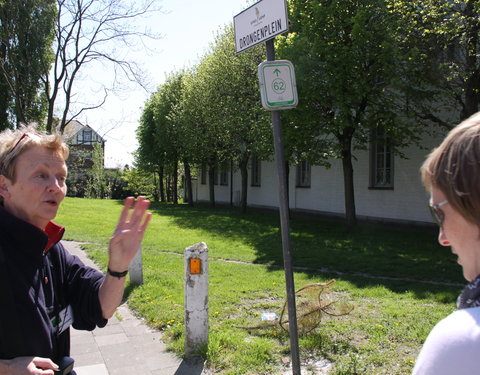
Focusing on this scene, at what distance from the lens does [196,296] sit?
4664mm

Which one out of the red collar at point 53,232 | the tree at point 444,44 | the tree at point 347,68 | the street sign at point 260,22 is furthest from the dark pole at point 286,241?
the tree at point 347,68

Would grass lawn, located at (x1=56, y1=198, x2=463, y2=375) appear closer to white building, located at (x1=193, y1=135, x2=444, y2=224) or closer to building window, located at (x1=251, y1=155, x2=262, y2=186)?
white building, located at (x1=193, y1=135, x2=444, y2=224)

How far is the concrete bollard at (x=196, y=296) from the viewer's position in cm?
457

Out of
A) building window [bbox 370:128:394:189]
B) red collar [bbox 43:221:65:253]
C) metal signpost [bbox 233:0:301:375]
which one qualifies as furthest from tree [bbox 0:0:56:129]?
red collar [bbox 43:221:65:253]

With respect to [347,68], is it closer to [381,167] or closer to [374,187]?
[381,167]

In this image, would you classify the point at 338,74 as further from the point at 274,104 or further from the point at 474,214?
the point at 474,214

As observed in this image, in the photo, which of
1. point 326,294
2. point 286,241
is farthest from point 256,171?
point 286,241

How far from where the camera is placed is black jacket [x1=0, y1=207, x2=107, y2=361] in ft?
5.48

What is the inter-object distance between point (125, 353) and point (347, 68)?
37.6 feet

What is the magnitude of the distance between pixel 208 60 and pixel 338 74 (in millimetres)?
11796

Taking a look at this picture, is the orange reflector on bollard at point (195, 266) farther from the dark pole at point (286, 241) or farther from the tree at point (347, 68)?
the tree at point (347, 68)

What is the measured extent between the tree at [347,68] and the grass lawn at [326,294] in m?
3.90

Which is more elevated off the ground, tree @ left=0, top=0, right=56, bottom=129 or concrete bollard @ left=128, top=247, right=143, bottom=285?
tree @ left=0, top=0, right=56, bottom=129

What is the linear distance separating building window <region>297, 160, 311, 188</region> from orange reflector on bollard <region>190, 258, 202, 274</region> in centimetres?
1979
